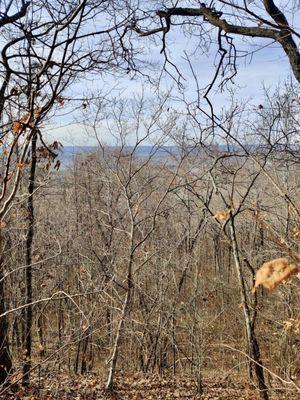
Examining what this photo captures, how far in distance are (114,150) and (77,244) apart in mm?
5225

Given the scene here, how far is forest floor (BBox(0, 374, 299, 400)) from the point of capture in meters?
8.95

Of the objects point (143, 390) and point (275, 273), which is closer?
point (275, 273)

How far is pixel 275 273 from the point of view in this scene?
112 centimetres

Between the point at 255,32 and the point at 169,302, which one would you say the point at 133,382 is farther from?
the point at 255,32

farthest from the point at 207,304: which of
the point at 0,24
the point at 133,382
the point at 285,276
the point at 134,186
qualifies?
the point at 285,276

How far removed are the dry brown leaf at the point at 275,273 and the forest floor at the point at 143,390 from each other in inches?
313

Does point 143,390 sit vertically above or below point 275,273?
below

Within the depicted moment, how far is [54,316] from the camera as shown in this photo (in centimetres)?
1880

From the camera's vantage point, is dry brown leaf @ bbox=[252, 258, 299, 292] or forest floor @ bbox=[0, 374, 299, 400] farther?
forest floor @ bbox=[0, 374, 299, 400]

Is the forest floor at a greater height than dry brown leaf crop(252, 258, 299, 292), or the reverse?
dry brown leaf crop(252, 258, 299, 292)

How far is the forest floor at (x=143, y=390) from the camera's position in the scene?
895 cm

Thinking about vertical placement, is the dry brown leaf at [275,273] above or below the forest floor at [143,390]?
above

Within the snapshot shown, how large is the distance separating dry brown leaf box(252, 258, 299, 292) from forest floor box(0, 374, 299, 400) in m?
7.95

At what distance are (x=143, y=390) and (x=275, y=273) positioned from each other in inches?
396
